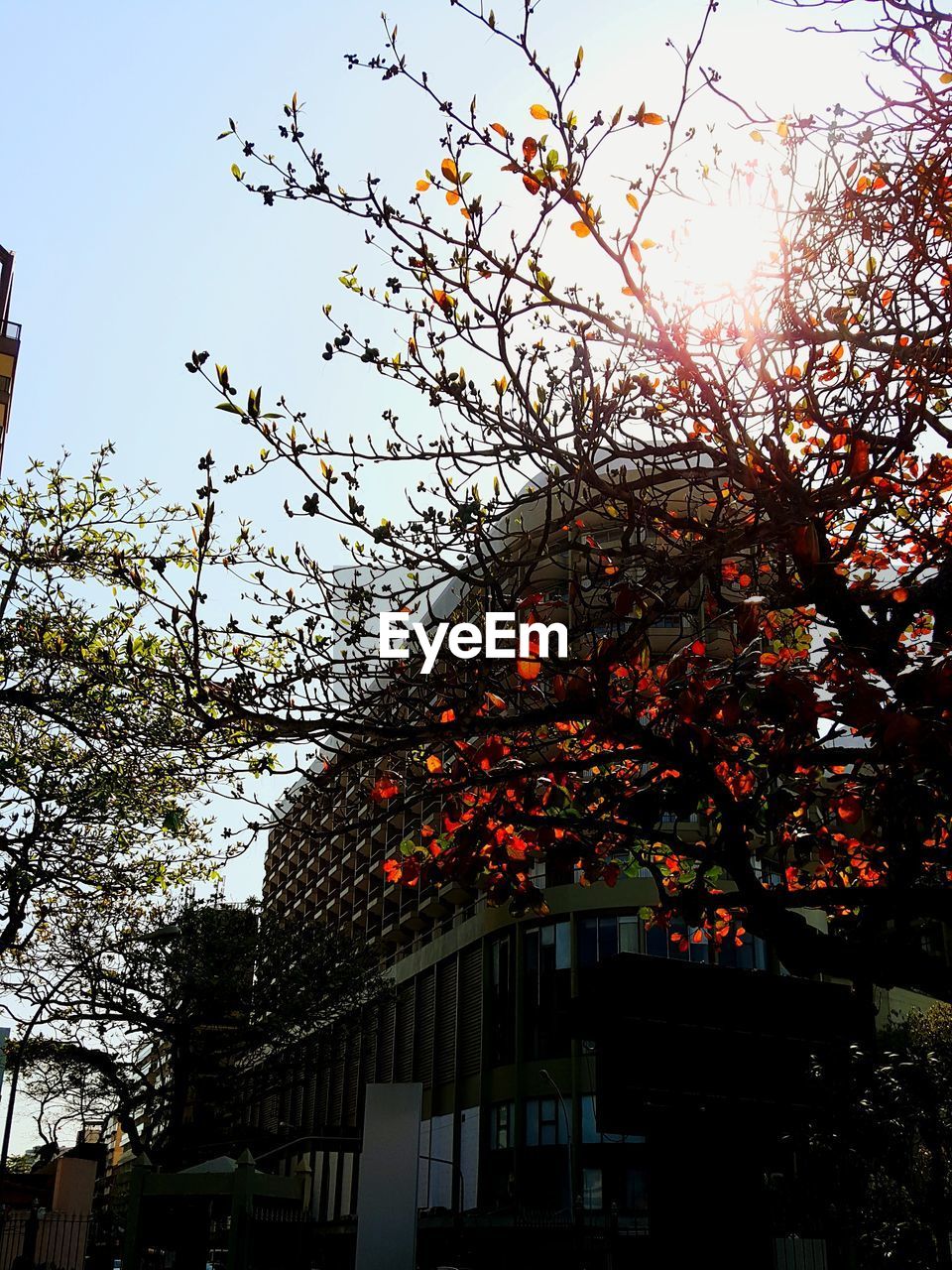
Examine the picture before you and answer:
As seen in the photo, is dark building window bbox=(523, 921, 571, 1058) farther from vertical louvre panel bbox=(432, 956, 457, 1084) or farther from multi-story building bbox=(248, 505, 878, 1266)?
vertical louvre panel bbox=(432, 956, 457, 1084)

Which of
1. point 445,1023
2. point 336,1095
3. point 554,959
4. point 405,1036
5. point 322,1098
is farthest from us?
point 322,1098

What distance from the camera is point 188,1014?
35562 mm

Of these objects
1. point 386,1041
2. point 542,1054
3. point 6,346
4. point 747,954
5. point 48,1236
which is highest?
point 6,346

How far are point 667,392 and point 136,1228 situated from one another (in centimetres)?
1392

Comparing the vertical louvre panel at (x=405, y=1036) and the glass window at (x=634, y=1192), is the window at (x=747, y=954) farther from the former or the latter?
the vertical louvre panel at (x=405, y=1036)

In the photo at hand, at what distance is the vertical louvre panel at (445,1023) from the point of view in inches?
1768

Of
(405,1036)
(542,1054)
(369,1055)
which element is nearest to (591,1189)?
(542,1054)

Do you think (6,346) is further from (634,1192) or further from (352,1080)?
(352,1080)

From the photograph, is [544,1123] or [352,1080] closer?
[544,1123]

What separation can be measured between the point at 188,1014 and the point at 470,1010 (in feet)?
38.6

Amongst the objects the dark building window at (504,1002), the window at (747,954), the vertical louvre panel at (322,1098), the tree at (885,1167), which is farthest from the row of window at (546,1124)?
the vertical louvre panel at (322,1098)

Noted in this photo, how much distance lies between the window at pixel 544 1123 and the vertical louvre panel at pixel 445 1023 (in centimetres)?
678

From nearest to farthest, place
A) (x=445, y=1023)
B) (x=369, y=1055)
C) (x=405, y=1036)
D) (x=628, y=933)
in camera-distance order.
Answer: (x=628, y=933) → (x=445, y=1023) → (x=405, y=1036) → (x=369, y=1055)

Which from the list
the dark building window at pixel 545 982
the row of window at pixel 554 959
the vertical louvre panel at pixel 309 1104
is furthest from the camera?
the vertical louvre panel at pixel 309 1104
